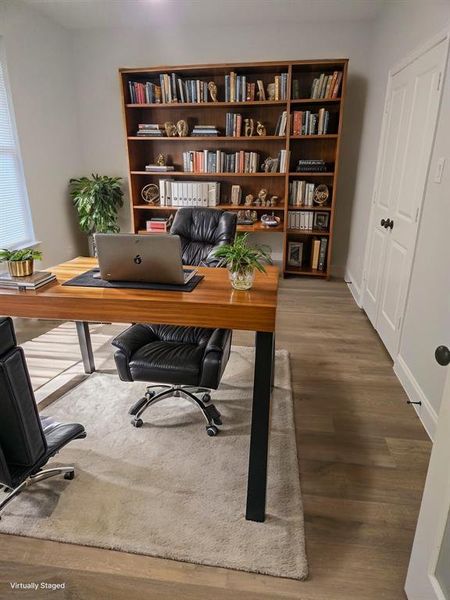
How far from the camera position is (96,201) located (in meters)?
4.00

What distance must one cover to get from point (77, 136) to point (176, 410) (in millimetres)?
3731

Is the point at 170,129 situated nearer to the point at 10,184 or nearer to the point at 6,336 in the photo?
the point at 10,184

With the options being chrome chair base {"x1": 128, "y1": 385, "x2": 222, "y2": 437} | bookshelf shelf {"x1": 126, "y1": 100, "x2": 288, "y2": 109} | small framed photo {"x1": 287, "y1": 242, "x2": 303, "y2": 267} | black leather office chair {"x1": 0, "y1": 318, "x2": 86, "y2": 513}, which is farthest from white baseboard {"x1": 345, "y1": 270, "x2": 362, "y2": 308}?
black leather office chair {"x1": 0, "y1": 318, "x2": 86, "y2": 513}

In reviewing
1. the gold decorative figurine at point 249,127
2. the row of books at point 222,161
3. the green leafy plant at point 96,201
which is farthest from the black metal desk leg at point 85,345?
the gold decorative figurine at point 249,127

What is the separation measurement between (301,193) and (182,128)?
1.49 metres

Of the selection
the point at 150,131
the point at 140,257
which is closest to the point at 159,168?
the point at 150,131

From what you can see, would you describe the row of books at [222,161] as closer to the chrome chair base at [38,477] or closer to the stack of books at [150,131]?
the stack of books at [150,131]

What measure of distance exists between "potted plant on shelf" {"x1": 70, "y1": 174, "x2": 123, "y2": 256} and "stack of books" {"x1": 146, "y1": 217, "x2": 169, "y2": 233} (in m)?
0.39

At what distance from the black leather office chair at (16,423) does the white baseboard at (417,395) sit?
1.78 metres

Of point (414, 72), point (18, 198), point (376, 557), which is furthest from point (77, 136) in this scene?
point (376, 557)

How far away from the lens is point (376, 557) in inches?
52.1

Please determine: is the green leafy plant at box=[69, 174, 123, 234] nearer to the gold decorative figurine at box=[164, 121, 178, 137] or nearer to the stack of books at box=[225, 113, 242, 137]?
the gold decorative figurine at box=[164, 121, 178, 137]

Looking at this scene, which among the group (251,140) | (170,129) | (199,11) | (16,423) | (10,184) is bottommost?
(16,423)

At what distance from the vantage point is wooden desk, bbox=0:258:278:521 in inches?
49.9
